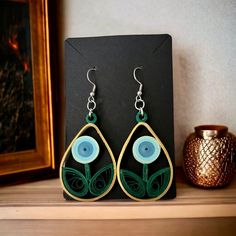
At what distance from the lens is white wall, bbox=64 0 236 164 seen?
0.65 meters

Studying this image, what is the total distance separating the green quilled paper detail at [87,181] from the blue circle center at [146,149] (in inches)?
2.5

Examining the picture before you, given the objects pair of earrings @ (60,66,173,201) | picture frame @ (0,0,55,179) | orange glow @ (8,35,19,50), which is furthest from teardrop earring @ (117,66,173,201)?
orange glow @ (8,35,19,50)

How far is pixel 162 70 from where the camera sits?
53cm

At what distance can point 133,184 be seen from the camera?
52 centimetres

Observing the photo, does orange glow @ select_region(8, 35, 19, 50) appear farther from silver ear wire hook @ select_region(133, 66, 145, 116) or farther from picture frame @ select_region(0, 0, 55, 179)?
silver ear wire hook @ select_region(133, 66, 145, 116)

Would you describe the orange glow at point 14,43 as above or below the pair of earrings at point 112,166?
above

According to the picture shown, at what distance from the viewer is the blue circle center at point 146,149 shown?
513mm

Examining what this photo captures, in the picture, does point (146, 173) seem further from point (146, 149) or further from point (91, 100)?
point (91, 100)

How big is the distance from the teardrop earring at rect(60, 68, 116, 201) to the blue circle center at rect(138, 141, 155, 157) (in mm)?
55

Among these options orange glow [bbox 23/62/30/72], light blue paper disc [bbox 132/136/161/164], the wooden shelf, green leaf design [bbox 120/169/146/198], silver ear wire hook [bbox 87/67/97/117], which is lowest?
the wooden shelf

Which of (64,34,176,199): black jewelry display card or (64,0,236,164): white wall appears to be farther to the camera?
(64,0,236,164): white wall

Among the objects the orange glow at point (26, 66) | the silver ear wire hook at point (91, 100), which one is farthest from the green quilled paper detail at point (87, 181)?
the orange glow at point (26, 66)

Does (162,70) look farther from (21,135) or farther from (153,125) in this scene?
(21,135)

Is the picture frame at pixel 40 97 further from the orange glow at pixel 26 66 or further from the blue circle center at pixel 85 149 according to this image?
the blue circle center at pixel 85 149
